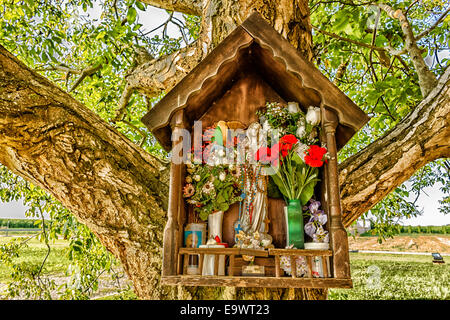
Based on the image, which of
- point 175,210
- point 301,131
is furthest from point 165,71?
point 175,210

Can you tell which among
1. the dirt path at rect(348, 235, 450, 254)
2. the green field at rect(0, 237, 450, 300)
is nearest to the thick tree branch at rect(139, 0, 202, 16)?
the green field at rect(0, 237, 450, 300)

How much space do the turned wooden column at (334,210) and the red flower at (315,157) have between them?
4 cm

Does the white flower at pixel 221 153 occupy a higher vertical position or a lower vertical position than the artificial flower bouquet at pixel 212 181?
higher

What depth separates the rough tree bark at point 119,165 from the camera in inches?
81.4

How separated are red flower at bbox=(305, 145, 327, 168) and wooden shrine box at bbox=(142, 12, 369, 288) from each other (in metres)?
0.05

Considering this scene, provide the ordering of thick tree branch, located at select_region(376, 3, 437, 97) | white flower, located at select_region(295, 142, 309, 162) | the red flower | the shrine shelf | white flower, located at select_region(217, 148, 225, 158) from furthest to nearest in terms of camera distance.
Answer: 1. thick tree branch, located at select_region(376, 3, 437, 97)
2. white flower, located at select_region(217, 148, 225, 158)
3. white flower, located at select_region(295, 142, 309, 162)
4. the red flower
5. the shrine shelf

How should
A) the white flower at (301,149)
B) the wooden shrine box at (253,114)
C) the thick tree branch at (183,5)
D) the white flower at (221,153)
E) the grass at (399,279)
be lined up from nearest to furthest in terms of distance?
1. the wooden shrine box at (253,114)
2. the white flower at (301,149)
3. the white flower at (221,153)
4. the thick tree branch at (183,5)
5. the grass at (399,279)

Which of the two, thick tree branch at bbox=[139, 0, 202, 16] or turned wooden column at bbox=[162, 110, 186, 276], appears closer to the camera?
turned wooden column at bbox=[162, 110, 186, 276]

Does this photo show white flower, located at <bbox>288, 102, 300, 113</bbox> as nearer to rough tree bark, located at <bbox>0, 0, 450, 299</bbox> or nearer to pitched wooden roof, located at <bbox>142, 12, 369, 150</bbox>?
pitched wooden roof, located at <bbox>142, 12, 369, 150</bbox>

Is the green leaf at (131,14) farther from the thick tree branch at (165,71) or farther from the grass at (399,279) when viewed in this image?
the grass at (399,279)

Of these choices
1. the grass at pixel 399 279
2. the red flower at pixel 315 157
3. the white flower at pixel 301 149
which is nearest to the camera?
the red flower at pixel 315 157

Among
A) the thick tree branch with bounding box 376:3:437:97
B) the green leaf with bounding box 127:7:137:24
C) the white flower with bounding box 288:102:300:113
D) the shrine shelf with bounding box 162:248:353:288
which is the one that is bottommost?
the shrine shelf with bounding box 162:248:353:288

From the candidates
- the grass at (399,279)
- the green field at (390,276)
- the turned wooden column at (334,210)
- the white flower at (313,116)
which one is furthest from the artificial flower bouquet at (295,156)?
the grass at (399,279)

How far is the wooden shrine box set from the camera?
186 centimetres
